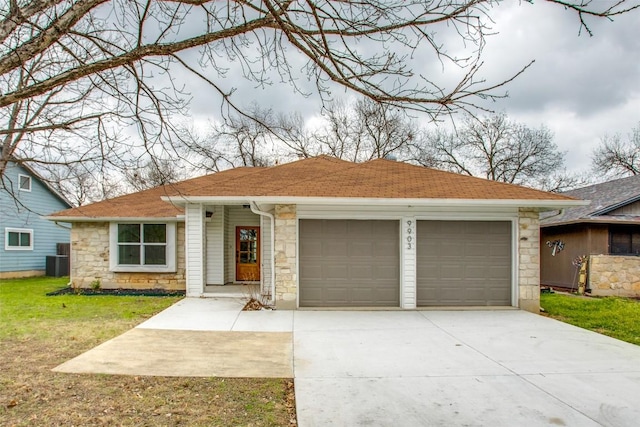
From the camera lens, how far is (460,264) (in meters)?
10.0

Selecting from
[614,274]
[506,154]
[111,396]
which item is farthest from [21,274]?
[506,154]

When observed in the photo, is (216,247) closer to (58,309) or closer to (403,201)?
(58,309)

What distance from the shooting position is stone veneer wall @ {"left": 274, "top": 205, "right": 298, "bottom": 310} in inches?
380

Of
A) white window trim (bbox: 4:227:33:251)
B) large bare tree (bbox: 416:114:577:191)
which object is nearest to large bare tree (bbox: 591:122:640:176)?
large bare tree (bbox: 416:114:577:191)

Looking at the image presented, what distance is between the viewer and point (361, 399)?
4.34 meters

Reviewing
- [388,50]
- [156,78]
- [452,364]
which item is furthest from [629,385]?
[156,78]

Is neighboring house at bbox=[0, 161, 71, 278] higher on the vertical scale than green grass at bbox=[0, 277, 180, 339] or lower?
higher

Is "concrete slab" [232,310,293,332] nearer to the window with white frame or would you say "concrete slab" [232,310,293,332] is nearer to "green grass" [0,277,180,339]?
"green grass" [0,277,180,339]

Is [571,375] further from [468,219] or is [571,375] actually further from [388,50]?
[468,219]

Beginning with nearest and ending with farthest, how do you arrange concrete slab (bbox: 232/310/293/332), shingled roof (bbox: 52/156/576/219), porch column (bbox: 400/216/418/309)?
concrete slab (bbox: 232/310/293/332), shingled roof (bbox: 52/156/576/219), porch column (bbox: 400/216/418/309)

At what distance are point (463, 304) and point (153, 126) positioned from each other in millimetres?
7974

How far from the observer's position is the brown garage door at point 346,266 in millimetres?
9906

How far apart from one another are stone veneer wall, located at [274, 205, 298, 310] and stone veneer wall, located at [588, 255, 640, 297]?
10388 mm

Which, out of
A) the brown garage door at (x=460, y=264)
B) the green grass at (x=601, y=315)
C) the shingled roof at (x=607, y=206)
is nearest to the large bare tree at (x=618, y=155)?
the shingled roof at (x=607, y=206)
